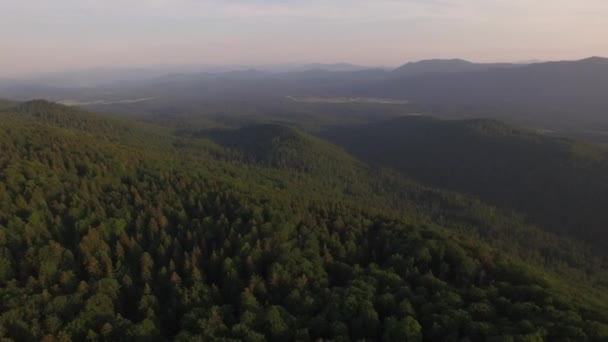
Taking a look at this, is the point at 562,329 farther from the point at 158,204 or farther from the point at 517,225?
the point at 517,225

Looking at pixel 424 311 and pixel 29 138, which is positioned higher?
pixel 29 138

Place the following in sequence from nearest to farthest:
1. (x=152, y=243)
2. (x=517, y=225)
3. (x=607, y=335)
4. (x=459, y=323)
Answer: (x=607, y=335), (x=459, y=323), (x=152, y=243), (x=517, y=225)

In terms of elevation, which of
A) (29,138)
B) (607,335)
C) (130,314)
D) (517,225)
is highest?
(29,138)

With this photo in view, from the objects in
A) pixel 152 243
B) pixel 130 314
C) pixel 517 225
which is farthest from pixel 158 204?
pixel 517 225

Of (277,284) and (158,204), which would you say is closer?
(277,284)

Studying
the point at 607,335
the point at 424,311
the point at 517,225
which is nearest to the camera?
the point at 607,335

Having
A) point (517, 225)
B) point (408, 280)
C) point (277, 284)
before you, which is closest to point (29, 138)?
point (277, 284)

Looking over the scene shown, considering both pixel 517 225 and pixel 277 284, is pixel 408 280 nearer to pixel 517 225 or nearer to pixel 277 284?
pixel 277 284
